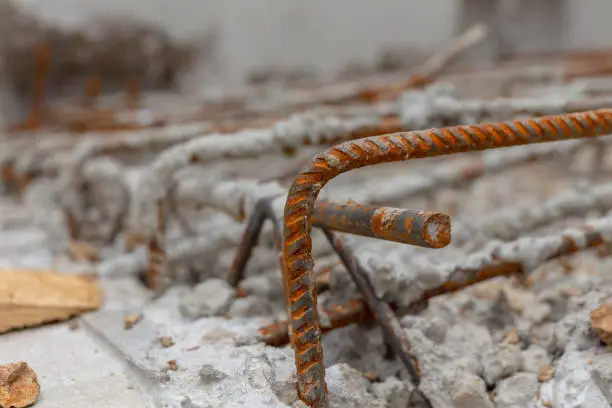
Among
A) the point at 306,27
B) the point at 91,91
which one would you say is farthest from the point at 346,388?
the point at 306,27

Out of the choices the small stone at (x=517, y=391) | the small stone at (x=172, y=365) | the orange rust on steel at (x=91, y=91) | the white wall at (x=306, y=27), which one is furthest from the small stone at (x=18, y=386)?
the white wall at (x=306, y=27)

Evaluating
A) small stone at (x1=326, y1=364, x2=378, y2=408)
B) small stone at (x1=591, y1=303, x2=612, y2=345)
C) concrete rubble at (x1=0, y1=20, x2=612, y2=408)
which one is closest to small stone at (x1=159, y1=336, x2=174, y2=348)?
concrete rubble at (x1=0, y1=20, x2=612, y2=408)

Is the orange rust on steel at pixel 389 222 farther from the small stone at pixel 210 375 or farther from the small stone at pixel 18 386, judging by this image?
the small stone at pixel 18 386

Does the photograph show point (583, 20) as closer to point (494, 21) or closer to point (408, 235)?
point (494, 21)

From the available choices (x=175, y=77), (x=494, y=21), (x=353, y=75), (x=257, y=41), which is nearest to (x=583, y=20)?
(x=494, y=21)

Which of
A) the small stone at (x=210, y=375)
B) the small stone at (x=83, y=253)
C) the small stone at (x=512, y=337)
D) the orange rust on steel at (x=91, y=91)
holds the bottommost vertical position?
the orange rust on steel at (x=91, y=91)
